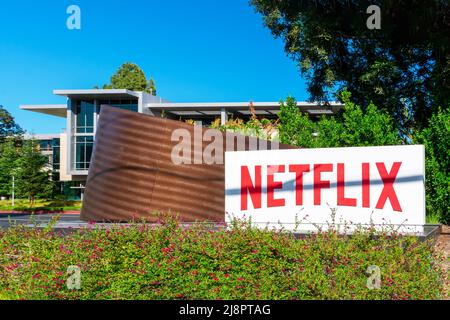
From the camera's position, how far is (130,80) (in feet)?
225

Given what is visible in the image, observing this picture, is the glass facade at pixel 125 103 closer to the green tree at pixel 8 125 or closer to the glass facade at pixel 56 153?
the glass facade at pixel 56 153

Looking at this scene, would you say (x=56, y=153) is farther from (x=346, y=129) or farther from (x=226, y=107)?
(x=346, y=129)

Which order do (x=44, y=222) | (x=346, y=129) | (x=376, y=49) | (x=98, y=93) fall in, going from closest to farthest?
(x=44, y=222)
(x=346, y=129)
(x=376, y=49)
(x=98, y=93)

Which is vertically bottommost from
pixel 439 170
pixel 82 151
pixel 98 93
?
pixel 439 170

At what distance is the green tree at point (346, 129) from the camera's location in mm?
19406

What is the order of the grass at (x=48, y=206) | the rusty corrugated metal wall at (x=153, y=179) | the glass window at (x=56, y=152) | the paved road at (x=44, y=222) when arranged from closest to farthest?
the paved road at (x=44, y=222)
the rusty corrugated metal wall at (x=153, y=179)
the grass at (x=48, y=206)
the glass window at (x=56, y=152)

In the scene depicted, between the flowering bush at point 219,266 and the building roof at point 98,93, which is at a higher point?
the building roof at point 98,93

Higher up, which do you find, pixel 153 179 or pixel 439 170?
pixel 439 170

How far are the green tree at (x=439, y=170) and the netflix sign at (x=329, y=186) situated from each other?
5.83 m

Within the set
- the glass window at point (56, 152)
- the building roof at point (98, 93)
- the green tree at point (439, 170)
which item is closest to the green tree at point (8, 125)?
the glass window at point (56, 152)

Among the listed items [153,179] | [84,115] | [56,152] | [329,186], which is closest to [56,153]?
[56,152]

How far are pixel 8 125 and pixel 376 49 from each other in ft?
188

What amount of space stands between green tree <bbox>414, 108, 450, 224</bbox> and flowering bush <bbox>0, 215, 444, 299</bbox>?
9.43 metres

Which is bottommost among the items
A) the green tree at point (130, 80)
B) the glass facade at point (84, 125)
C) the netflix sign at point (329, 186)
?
the netflix sign at point (329, 186)
